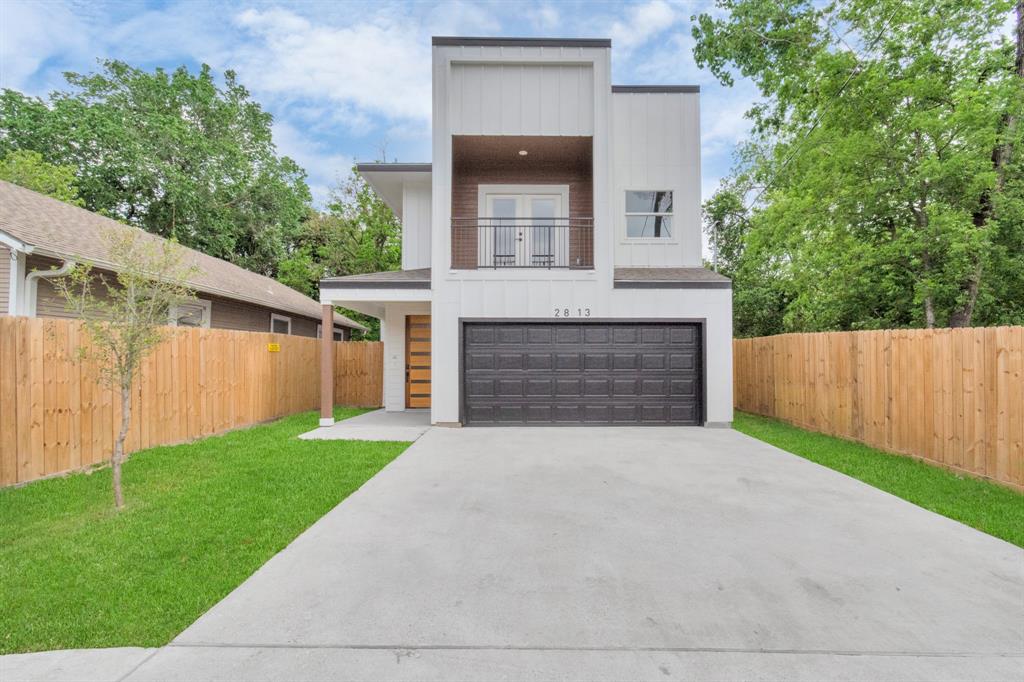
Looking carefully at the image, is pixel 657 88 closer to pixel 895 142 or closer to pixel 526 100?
pixel 526 100

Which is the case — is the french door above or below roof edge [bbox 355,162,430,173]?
→ below

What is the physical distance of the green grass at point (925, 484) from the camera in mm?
4184

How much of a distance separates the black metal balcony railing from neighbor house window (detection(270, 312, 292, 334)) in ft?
25.0

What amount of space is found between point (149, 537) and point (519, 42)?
9.98 metres

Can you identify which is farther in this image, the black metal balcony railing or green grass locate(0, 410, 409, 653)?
the black metal balcony railing

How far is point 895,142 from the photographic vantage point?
10.8m

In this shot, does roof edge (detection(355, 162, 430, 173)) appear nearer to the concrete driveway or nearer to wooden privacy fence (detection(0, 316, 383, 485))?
wooden privacy fence (detection(0, 316, 383, 485))

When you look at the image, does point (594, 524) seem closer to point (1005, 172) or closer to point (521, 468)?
point (521, 468)

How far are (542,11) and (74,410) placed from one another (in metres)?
12.2

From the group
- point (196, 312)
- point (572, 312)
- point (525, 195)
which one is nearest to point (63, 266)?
point (196, 312)

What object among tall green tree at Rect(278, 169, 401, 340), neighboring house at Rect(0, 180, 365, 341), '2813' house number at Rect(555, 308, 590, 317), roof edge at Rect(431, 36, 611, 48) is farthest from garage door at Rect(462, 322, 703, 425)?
tall green tree at Rect(278, 169, 401, 340)

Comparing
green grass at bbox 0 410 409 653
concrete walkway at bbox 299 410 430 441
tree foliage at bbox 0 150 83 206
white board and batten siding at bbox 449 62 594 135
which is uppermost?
tree foliage at bbox 0 150 83 206

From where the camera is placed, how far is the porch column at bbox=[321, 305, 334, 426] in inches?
372

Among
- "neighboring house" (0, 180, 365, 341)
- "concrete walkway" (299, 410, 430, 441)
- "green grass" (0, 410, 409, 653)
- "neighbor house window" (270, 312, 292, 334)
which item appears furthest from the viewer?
"neighbor house window" (270, 312, 292, 334)
